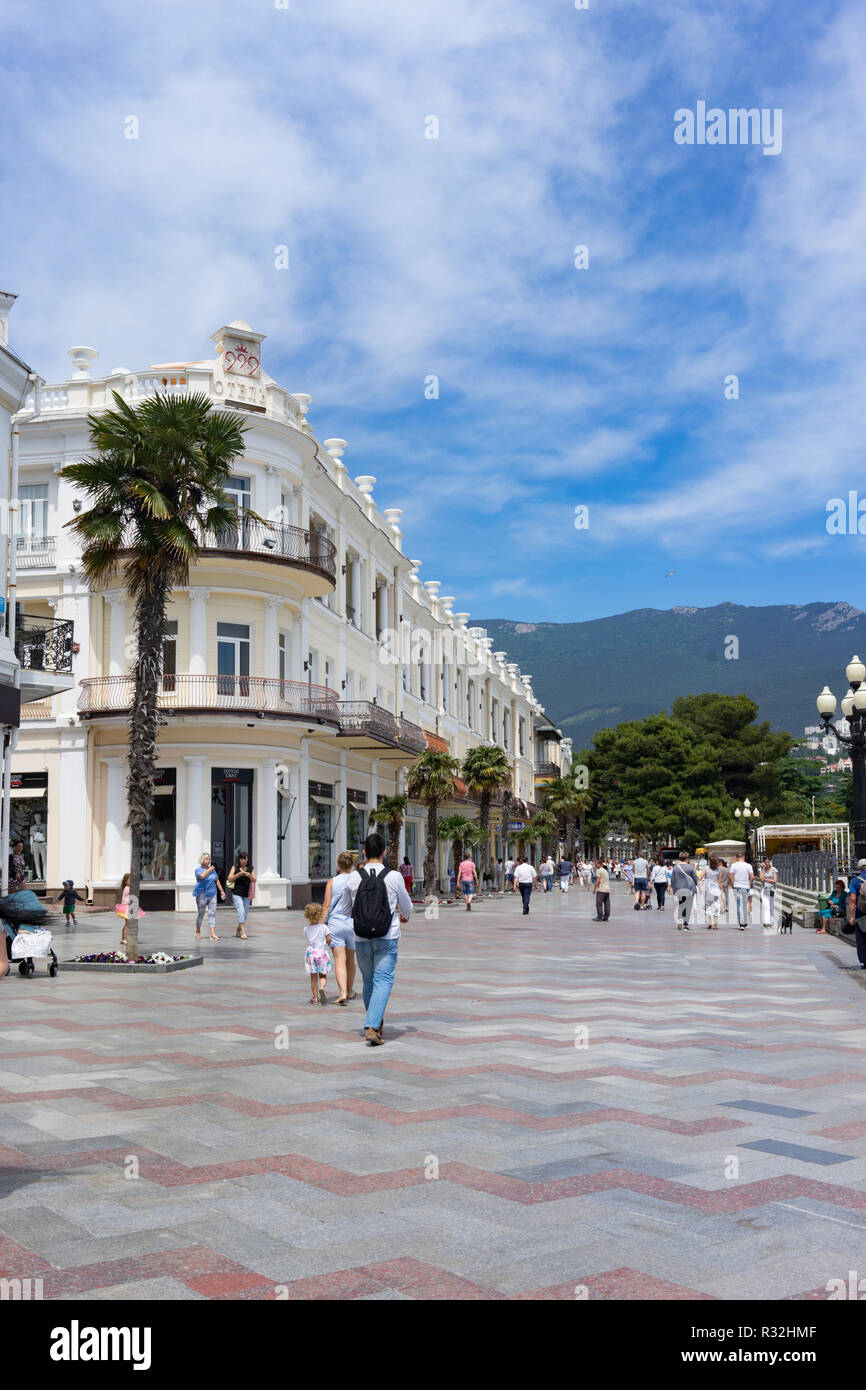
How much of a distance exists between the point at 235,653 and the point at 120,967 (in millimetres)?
16890

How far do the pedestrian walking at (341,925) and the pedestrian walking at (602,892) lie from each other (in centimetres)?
1714

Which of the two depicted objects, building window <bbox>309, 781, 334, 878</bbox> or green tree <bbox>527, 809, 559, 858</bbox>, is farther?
green tree <bbox>527, 809, 559, 858</bbox>

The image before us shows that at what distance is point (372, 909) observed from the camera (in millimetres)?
10102

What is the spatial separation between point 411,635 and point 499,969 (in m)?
34.9

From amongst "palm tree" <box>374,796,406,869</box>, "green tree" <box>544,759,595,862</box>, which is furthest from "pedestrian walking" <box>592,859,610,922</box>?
"green tree" <box>544,759,595,862</box>

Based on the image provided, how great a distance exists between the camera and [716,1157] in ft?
20.4

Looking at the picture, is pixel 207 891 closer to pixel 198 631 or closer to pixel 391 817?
pixel 198 631

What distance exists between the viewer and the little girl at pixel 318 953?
41.0ft

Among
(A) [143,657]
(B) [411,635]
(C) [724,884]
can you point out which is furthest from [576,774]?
(A) [143,657]

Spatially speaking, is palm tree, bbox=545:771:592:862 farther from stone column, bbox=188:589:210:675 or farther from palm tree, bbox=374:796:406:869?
stone column, bbox=188:589:210:675

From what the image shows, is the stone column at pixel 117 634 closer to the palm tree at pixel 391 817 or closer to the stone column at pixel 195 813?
the stone column at pixel 195 813

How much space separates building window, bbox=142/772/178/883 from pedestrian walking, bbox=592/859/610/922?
35.8ft

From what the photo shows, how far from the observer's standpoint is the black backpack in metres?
10.1
